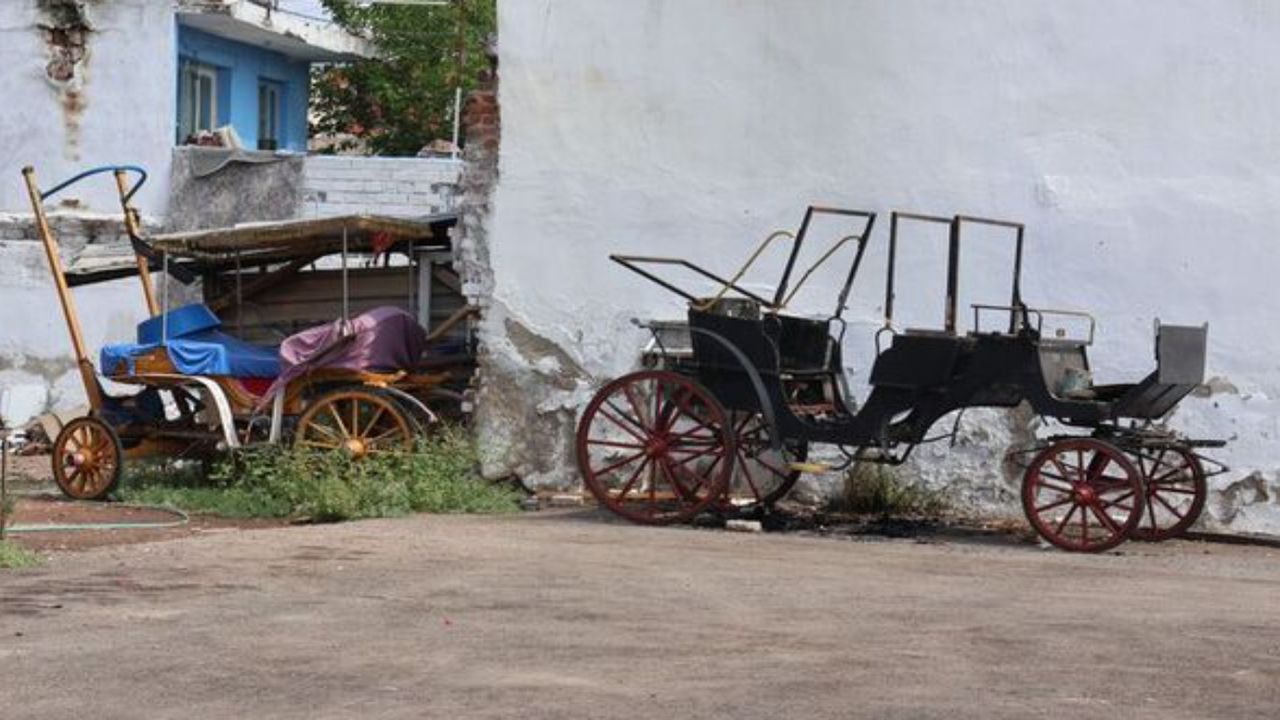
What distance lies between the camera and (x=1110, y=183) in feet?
43.1

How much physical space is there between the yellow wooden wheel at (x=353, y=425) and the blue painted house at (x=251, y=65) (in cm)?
1062

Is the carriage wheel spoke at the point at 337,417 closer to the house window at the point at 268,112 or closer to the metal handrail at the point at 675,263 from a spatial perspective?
the metal handrail at the point at 675,263

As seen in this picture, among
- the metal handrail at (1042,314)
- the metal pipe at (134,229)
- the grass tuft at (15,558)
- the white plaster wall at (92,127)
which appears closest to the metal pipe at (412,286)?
the metal pipe at (134,229)

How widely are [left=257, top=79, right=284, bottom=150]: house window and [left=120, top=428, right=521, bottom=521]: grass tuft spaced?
1366cm

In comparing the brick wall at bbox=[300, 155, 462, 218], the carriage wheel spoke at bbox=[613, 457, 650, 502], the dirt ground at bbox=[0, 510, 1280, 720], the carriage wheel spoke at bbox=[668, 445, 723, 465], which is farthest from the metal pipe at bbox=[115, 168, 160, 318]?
the brick wall at bbox=[300, 155, 462, 218]

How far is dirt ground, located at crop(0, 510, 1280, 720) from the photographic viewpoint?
22.5 ft

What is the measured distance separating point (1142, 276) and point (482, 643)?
264 inches

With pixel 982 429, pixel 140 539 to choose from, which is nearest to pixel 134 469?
Result: pixel 140 539

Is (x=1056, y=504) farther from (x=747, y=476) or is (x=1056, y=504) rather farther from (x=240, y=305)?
(x=240, y=305)

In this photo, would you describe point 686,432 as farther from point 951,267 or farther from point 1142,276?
point 1142,276

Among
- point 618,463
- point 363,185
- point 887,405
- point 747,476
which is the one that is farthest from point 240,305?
point 363,185

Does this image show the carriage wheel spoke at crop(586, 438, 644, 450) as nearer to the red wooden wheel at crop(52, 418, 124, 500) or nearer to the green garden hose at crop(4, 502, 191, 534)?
the green garden hose at crop(4, 502, 191, 534)

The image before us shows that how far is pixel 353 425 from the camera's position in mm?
13523

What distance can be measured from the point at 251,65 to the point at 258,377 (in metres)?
13.1
